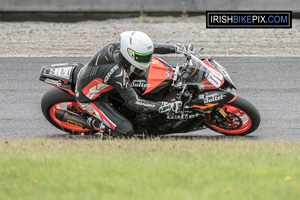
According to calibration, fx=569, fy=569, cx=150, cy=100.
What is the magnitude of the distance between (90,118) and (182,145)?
1.44m

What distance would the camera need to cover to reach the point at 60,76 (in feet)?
23.4

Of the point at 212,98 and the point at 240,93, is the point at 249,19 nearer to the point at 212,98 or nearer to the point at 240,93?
the point at 240,93

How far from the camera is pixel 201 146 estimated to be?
20.4ft

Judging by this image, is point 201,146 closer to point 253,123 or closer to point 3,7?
point 253,123

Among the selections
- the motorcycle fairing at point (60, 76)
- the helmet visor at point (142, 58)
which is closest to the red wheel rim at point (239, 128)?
→ the helmet visor at point (142, 58)

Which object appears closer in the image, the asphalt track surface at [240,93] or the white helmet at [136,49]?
the white helmet at [136,49]

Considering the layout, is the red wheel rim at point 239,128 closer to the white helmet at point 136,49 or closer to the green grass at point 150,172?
the green grass at point 150,172

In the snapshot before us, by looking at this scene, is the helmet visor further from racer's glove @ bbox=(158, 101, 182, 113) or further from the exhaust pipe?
the exhaust pipe

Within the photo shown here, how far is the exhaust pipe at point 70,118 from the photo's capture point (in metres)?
7.33

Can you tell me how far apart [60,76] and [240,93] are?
3.54m

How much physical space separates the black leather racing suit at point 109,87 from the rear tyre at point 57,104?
277 mm

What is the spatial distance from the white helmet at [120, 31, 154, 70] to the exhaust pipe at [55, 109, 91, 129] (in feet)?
4.13

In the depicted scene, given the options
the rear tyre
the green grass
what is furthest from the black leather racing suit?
the green grass

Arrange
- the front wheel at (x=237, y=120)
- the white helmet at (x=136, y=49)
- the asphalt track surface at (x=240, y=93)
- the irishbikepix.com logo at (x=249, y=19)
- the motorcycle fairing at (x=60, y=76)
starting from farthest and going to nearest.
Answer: the irishbikepix.com logo at (x=249, y=19) → the asphalt track surface at (x=240, y=93) → the motorcycle fairing at (x=60, y=76) → the front wheel at (x=237, y=120) → the white helmet at (x=136, y=49)
